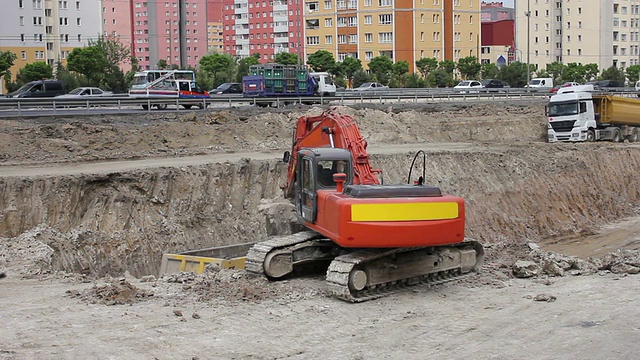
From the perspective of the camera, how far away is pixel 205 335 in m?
10.9

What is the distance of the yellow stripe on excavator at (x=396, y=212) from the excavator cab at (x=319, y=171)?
1777 millimetres

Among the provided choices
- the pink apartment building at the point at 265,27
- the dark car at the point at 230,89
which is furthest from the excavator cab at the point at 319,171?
the pink apartment building at the point at 265,27

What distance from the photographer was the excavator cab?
14281 mm

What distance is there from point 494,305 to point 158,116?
2441 centimetres

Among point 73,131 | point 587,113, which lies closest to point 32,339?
point 73,131

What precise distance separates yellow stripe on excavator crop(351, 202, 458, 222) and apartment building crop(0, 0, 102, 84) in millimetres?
80694

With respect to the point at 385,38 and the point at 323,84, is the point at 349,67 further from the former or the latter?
the point at 323,84

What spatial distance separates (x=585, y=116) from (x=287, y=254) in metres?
27.6

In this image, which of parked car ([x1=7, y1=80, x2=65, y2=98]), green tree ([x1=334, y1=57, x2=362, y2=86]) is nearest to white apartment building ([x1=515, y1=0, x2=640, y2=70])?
green tree ([x1=334, y1=57, x2=362, y2=86])

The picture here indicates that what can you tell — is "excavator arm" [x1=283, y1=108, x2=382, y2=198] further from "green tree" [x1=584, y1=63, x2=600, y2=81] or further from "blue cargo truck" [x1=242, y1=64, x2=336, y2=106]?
"green tree" [x1=584, y1=63, x2=600, y2=81]

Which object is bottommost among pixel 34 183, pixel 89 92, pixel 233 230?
pixel 233 230

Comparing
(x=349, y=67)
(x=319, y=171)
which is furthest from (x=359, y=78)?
(x=319, y=171)

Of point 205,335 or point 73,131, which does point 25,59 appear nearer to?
point 73,131

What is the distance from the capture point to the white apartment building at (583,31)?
10250 cm
